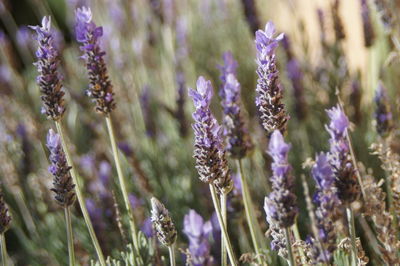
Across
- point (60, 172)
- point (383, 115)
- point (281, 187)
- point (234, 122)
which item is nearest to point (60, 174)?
point (60, 172)

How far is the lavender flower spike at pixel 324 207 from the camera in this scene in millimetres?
986

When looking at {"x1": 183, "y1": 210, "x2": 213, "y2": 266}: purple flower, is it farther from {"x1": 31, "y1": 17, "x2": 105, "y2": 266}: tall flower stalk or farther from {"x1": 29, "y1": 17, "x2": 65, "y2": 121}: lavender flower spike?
{"x1": 29, "y1": 17, "x2": 65, "y2": 121}: lavender flower spike

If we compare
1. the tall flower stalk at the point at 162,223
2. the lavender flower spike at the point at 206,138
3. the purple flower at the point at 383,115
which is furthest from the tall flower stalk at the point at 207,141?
the purple flower at the point at 383,115

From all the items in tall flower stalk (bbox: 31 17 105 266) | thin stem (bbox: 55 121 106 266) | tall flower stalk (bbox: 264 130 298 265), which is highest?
tall flower stalk (bbox: 31 17 105 266)

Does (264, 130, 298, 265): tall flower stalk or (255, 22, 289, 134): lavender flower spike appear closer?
(264, 130, 298, 265): tall flower stalk

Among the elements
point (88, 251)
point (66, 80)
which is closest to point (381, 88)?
point (88, 251)

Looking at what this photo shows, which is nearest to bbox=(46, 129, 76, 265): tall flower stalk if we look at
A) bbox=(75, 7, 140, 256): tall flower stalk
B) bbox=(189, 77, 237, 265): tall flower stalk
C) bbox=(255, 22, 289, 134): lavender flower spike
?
bbox=(75, 7, 140, 256): tall flower stalk

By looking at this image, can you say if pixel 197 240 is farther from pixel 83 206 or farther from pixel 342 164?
pixel 83 206

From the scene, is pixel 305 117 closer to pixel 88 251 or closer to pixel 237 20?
pixel 88 251

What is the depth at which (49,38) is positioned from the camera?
1.25 meters

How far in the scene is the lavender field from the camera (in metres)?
1.14

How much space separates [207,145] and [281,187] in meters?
0.20

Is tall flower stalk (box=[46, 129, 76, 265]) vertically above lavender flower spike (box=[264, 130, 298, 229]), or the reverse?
tall flower stalk (box=[46, 129, 76, 265])

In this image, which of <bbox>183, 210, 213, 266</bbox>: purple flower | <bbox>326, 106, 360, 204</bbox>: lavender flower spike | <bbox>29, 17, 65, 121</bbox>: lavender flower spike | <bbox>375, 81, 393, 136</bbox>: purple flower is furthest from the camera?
<bbox>375, 81, 393, 136</bbox>: purple flower
